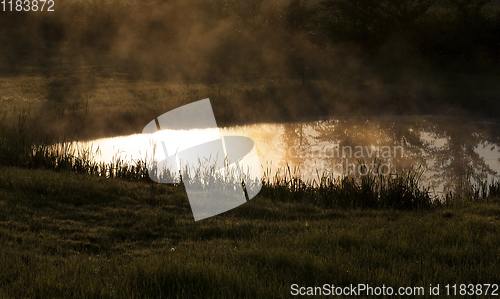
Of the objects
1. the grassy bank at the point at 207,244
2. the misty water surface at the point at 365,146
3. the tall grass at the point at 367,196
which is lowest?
the grassy bank at the point at 207,244

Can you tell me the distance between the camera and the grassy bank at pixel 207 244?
341cm

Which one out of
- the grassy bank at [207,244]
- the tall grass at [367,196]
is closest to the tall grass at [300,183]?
Result: the tall grass at [367,196]

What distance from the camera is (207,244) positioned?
4.69m

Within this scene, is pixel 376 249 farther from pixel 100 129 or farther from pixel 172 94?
pixel 172 94

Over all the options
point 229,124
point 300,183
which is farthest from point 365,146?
point 300,183

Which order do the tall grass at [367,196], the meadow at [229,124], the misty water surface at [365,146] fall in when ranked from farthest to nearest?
1. the misty water surface at [365,146]
2. the tall grass at [367,196]
3. the meadow at [229,124]

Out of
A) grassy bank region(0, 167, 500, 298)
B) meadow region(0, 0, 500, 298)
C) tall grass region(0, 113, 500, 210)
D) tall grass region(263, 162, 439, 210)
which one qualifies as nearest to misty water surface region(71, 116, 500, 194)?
tall grass region(0, 113, 500, 210)

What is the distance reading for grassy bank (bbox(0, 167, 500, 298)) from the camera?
341cm

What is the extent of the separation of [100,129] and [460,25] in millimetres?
30653

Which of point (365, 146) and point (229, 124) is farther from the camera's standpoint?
point (229, 124)

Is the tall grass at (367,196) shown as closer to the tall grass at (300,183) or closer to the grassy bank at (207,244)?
the tall grass at (300,183)

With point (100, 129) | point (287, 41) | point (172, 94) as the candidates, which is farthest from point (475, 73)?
point (100, 129)

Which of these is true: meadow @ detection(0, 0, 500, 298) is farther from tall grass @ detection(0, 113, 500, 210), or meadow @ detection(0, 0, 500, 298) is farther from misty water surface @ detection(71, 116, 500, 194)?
misty water surface @ detection(71, 116, 500, 194)

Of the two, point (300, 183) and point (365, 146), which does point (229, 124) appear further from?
point (300, 183)
